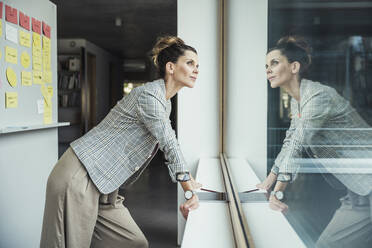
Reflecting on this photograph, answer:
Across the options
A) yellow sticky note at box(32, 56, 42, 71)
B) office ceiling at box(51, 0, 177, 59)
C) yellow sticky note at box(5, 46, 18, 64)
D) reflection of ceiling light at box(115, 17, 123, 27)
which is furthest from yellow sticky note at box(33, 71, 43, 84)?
reflection of ceiling light at box(115, 17, 123, 27)

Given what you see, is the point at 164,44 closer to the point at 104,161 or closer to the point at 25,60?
the point at 104,161

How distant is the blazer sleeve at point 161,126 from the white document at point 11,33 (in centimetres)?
115

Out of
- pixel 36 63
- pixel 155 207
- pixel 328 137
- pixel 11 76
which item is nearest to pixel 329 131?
pixel 328 137

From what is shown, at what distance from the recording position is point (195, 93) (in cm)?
322

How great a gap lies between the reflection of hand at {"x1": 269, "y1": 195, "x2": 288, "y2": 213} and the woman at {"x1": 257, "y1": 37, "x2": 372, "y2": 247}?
0.12m

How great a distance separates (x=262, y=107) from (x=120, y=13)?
592 centimetres

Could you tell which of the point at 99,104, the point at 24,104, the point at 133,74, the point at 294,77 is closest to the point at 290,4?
the point at 294,77

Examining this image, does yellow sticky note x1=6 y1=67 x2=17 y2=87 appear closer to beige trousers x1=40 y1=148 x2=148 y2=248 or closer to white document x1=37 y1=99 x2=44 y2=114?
white document x1=37 y1=99 x2=44 y2=114

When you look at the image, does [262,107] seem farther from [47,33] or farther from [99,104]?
[99,104]

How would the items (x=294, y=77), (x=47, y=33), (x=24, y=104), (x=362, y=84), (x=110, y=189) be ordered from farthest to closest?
Result: (x=47, y=33) → (x=24, y=104) → (x=110, y=189) → (x=294, y=77) → (x=362, y=84)

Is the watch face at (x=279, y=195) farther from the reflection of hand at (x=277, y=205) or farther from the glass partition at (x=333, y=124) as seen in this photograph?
the glass partition at (x=333, y=124)

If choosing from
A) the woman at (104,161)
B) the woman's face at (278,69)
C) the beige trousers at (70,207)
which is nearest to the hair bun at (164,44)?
the woman at (104,161)

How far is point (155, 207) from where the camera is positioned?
425 cm

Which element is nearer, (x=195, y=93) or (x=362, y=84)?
(x=362, y=84)
